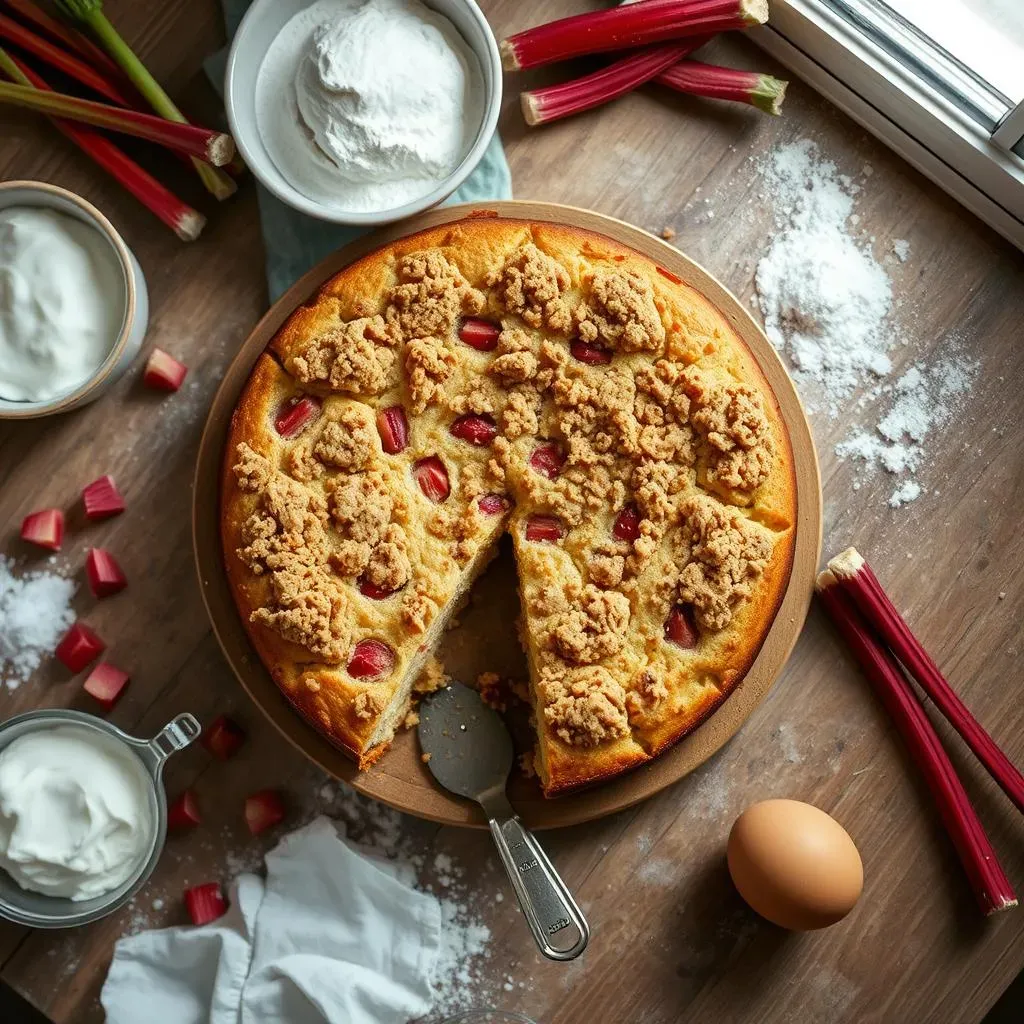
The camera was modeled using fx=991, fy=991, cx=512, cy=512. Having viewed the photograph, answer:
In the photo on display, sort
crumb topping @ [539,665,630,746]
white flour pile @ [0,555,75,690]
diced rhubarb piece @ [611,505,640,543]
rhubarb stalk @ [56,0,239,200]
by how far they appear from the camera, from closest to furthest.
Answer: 1. crumb topping @ [539,665,630,746]
2. diced rhubarb piece @ [611,505,640,543]
3. rhubarb stalk @ [56,0,239,200]
4. white flour pile @ [0,555,75,690]

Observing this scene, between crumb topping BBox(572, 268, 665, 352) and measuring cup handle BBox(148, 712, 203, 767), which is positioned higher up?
crumb topping BBox(572, 268, 665, 352)

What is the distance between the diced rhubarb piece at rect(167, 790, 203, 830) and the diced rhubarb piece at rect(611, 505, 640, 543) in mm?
1493

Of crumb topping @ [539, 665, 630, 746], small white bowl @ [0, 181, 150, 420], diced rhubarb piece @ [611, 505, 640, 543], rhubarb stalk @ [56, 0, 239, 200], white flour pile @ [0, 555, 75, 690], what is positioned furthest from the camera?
white flour pile @ [0, 555, 75, 690]

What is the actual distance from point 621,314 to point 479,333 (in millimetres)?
389

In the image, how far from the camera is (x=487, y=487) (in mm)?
2686

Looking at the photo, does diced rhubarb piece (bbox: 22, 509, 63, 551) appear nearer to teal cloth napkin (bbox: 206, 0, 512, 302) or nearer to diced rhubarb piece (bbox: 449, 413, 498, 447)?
teal cloth napkin (bbox: 206, 0, 512, 302)

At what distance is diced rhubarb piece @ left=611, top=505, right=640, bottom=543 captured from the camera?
2.66m

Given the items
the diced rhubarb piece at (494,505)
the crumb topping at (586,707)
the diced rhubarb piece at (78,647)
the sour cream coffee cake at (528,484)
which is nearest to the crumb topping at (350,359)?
the sour cream coffee cake at (528,484)

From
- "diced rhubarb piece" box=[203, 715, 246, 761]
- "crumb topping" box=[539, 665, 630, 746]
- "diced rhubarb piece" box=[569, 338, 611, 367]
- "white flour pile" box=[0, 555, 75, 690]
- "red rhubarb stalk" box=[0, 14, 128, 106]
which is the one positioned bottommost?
"white flour pile" box=[0, 555, 75, 690]

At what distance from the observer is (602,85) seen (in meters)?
2.98

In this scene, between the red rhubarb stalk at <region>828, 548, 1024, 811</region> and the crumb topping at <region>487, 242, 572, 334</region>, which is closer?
the crumb topping at <region>487, 242, 572, 334</region>

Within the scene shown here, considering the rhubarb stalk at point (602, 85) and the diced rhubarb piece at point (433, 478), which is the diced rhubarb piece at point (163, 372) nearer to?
the diced rhubarb piece at point (433, 478)

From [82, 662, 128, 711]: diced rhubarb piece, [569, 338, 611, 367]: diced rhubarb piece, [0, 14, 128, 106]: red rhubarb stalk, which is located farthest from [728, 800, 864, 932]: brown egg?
[0, 14, 128, 106]: red rhubarb stalk

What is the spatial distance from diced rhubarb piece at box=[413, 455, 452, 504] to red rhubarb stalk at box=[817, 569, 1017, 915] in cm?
113
